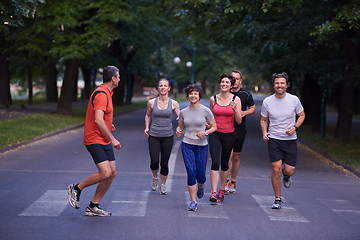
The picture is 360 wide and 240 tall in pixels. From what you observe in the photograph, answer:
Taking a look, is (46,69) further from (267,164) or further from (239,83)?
(239,83)

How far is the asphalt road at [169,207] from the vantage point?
23.0 feet

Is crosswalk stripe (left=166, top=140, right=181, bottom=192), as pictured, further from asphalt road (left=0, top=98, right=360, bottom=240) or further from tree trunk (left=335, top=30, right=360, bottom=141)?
tree trunk (left=335, top=30, right=360, bottom=141)

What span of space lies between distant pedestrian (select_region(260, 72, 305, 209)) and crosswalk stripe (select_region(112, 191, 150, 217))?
1.77 m

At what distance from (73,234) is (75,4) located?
22891 millimetres

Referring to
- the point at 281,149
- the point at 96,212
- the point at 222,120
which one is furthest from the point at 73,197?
the point at 281,149

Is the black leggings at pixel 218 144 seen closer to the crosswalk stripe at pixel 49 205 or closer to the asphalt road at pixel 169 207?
the asphalt road at pixel 169 207

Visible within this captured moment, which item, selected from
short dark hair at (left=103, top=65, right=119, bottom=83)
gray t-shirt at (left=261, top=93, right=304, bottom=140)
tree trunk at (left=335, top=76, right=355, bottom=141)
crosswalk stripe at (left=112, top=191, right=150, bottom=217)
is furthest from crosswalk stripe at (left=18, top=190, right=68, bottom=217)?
tree trunk at (left=335, top=76, right=355, bottom=141)

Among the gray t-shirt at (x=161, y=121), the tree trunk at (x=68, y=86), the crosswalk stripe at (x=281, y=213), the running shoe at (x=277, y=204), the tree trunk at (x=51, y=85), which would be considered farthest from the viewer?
the tree trunk at (x=51, y=85)

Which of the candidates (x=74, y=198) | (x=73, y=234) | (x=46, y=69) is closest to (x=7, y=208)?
(x=74, y=198)

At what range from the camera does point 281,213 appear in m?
8.34

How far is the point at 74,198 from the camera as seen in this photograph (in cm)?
782

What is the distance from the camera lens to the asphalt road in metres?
7.00

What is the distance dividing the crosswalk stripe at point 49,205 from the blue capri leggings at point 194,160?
1.66 metres

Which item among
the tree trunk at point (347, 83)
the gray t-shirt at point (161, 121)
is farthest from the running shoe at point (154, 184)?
the tree trunk at point (347, 83)
